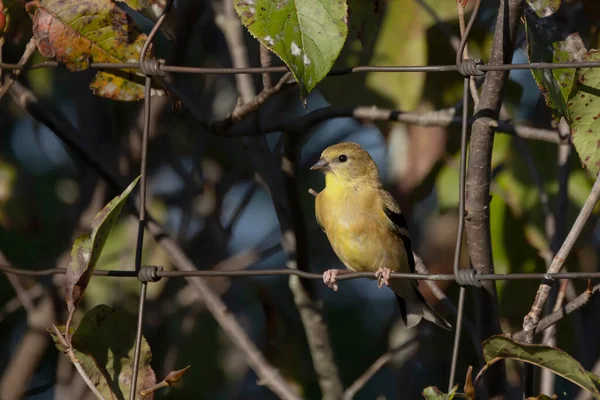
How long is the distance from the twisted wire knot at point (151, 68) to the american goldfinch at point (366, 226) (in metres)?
1.50

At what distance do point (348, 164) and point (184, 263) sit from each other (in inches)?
37.9

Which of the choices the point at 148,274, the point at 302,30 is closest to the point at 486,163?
the point at 302,30

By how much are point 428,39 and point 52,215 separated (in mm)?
2541

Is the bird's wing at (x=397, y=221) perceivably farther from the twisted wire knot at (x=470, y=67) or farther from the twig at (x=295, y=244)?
the twisted wire knot at (x=470, y=67)

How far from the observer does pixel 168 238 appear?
3547 mm

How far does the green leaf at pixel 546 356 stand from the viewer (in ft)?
6.33

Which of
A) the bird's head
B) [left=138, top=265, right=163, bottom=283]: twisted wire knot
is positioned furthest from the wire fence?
the bird's head

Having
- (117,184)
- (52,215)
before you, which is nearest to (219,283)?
(52,215)

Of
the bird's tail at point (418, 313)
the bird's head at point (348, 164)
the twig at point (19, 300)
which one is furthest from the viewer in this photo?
the twig at point (19, 300)

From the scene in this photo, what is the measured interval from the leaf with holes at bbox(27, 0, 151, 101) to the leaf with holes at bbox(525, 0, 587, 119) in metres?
1.15

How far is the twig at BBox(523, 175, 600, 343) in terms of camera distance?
2.31 meters

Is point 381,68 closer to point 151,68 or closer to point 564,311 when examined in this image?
point 151,68

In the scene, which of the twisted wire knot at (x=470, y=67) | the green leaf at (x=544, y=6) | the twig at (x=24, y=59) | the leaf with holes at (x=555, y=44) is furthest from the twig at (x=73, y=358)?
the green leaf at (x=544, y=6)

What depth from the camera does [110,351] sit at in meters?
2.59
